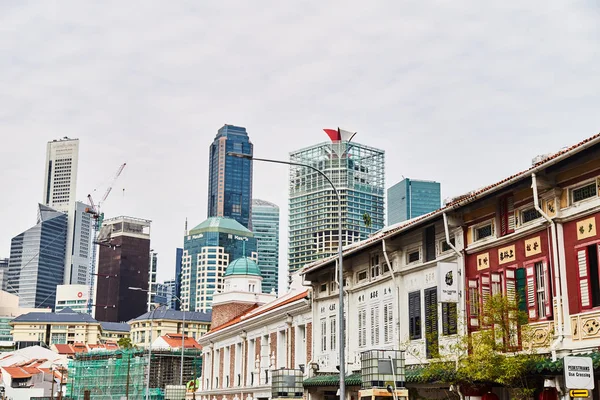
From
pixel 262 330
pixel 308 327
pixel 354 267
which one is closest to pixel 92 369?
pixel 262 330

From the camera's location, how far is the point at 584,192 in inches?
977

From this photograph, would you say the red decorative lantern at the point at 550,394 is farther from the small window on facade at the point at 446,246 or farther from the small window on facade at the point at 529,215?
the small window on facade at the point at 446,246

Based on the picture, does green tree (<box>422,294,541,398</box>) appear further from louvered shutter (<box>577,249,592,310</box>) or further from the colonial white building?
the colonial white building

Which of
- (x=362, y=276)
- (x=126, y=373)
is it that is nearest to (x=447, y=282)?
(x=362, y=276)

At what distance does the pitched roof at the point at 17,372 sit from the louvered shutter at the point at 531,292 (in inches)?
5520

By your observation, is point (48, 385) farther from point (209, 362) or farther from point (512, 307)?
point (512, 307)

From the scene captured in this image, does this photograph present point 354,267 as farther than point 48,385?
No

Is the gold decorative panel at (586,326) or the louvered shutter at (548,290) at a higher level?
the louvered shutter at (548,290)

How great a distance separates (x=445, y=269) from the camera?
1201 inches

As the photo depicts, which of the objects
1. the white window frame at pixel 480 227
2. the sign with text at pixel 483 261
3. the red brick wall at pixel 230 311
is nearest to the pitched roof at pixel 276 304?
the red brick wall at pixel 230 311

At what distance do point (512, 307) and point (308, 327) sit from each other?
81.5ft

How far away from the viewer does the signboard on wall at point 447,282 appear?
30016 mm

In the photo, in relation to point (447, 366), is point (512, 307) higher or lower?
higher

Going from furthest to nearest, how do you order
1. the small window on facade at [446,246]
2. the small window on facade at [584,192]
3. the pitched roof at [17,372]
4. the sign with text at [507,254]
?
the pitched roof at [17,372] < the small window on facade at [446,246] < the sign with text at [507,254] < the small window on facade at [584,192]
